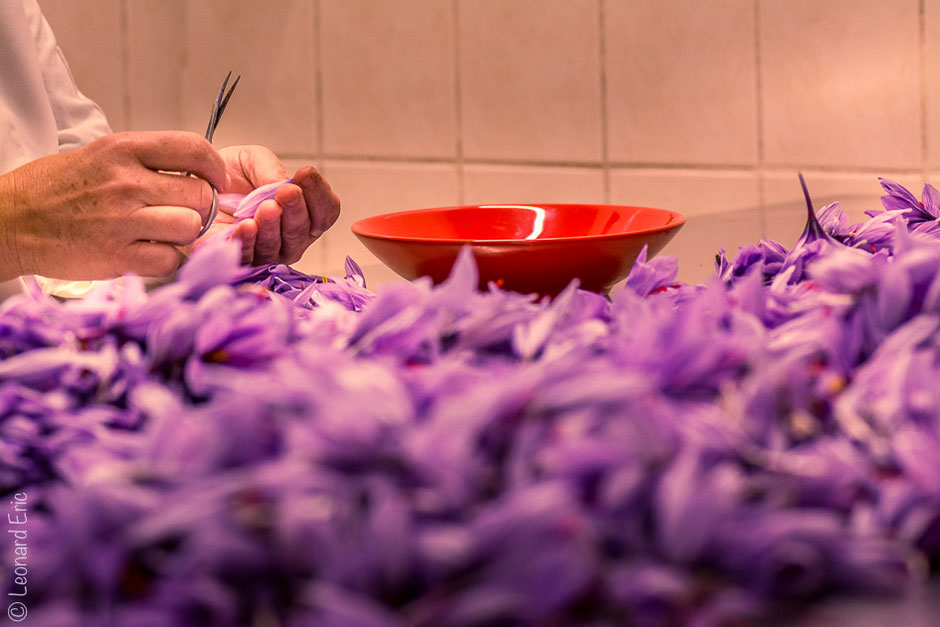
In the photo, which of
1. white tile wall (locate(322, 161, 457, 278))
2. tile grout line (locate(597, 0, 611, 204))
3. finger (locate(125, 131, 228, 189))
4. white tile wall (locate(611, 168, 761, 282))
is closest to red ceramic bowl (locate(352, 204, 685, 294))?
finger (locate(125, 131, 228, 189))

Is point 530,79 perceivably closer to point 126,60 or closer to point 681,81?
point 681,81

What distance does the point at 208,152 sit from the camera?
1.83ft

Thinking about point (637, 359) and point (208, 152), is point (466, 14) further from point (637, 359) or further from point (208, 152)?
point (637, 359)

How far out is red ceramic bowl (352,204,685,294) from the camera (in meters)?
0.50

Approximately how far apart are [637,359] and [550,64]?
0.88 m

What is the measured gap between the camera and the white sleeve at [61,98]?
104 centimetres

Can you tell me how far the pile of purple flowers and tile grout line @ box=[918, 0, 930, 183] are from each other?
1.98 feet

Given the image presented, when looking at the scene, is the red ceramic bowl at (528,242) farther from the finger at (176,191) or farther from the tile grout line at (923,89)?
the tile grout line at (923,89)

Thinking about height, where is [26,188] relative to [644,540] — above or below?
above

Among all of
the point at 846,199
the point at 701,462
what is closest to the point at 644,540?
the point at 701,462

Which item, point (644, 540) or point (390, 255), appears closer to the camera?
point (644, 540)

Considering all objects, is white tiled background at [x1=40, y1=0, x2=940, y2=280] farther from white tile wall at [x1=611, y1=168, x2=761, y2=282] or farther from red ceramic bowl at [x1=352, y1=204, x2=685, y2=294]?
red ceramic bowl at [x1=352, y1=204, x2=685, y2=294]

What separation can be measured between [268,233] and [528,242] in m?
0.26

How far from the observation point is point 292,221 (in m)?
0.68
